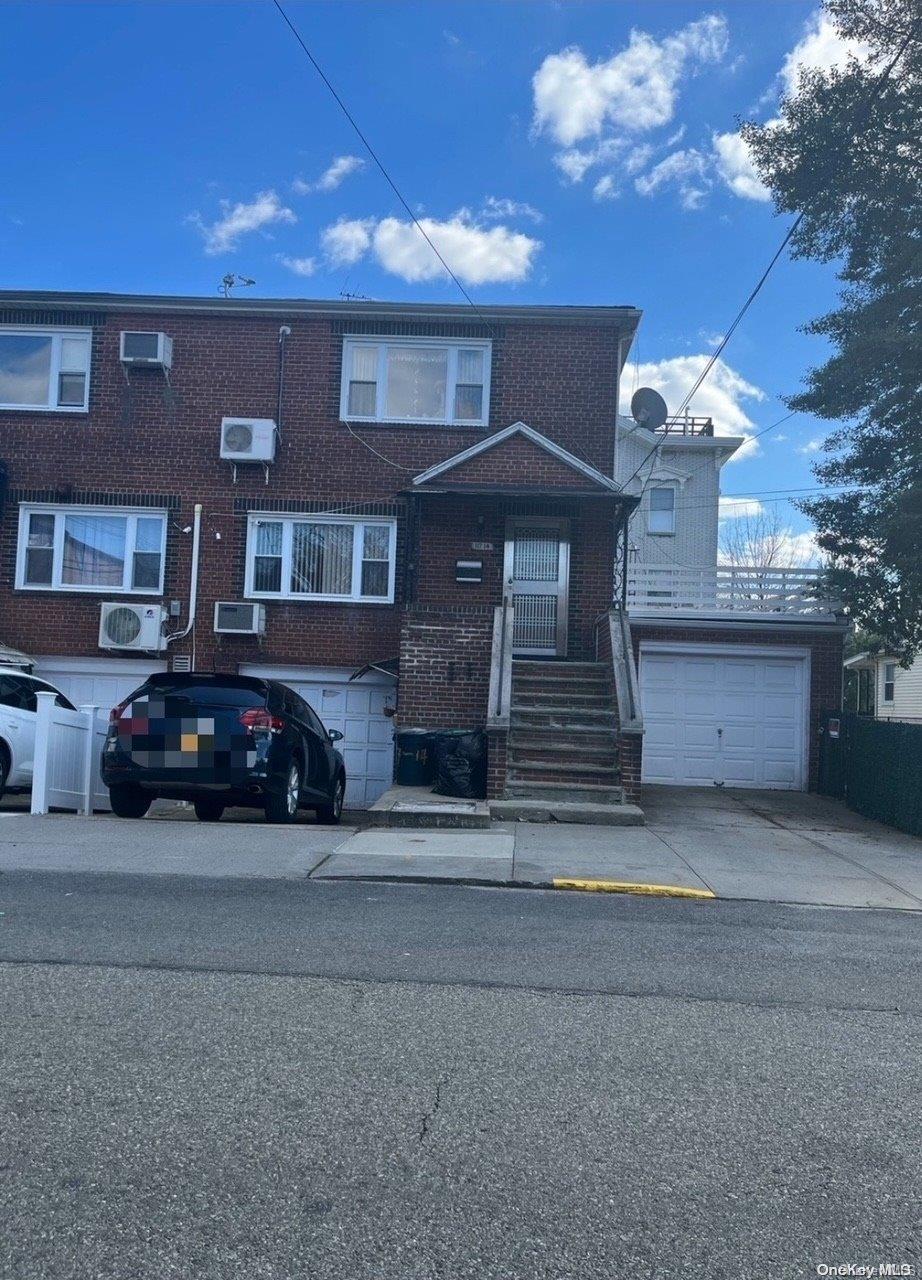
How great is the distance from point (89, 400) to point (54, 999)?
14.3 metres

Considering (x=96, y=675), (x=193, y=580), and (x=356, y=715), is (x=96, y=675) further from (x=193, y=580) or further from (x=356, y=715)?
(x=356, y=715)

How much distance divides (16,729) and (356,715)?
5.98m

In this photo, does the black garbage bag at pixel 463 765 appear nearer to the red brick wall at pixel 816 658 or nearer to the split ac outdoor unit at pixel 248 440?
the red brick wall at pixel 816 658

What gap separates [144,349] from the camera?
1708 cm

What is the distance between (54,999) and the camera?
5012 mm

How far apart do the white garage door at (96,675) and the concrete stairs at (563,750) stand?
637 cm

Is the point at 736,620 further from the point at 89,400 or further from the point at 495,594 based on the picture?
the point at 89,400

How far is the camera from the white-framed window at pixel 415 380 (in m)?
17.5

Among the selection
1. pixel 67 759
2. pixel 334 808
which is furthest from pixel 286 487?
pixel 67 759

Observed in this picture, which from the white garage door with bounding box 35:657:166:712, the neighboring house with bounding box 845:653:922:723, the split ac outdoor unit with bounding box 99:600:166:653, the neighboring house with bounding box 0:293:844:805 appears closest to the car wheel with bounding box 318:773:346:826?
the neighboring house with bounding box 0:293:844:805

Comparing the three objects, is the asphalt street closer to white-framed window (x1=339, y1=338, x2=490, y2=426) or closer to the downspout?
the downspout

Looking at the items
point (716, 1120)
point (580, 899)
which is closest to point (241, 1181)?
point (716, 1120)

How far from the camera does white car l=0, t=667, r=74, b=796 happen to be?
12516mm

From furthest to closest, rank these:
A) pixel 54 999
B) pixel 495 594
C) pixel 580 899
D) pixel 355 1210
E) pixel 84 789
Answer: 1. pixel 495 594
2. pixel 84 789
3. pixel 580 899
4. pixel 54 999
5. pixel 355 1210
